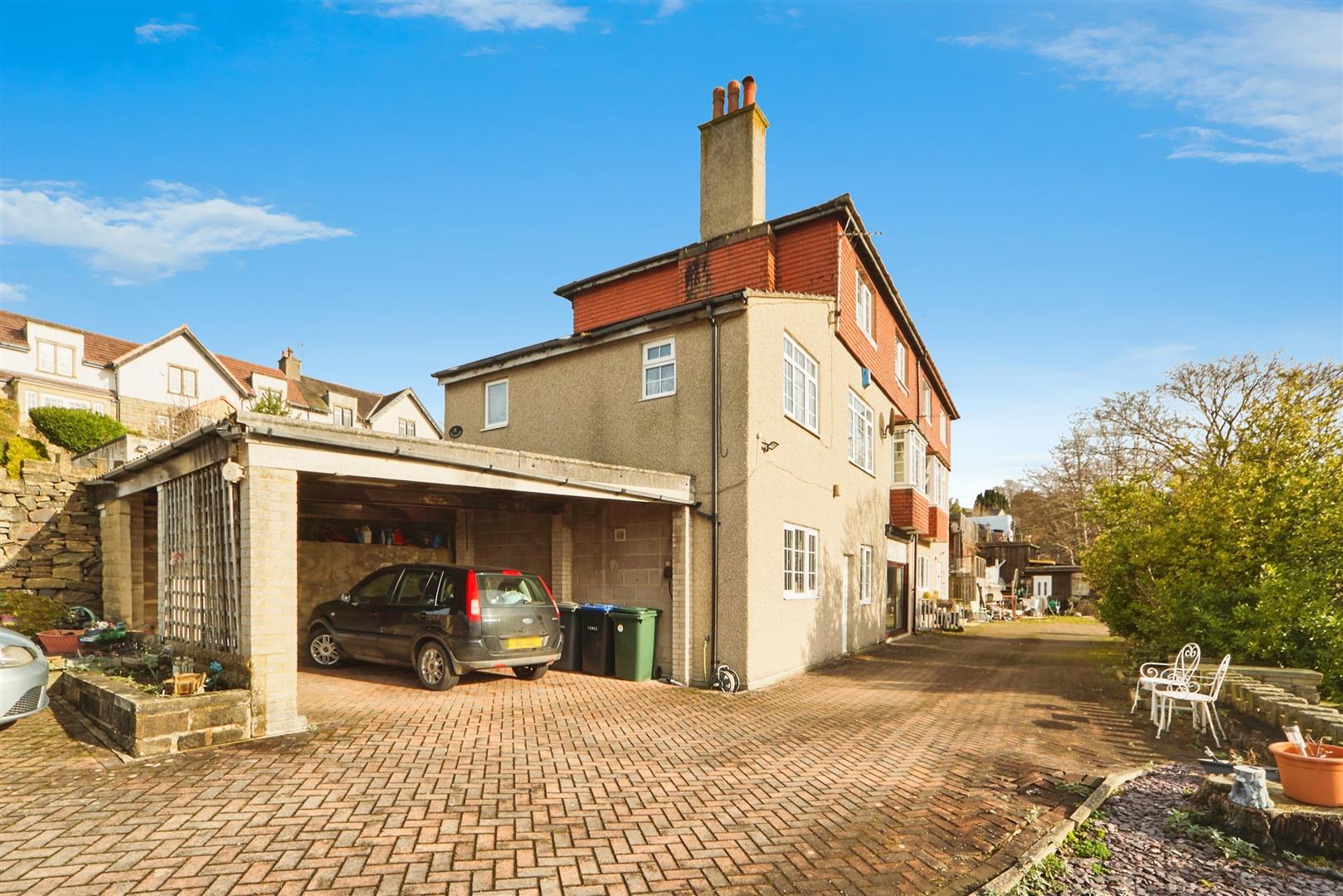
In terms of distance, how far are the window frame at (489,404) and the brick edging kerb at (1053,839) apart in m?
12.2

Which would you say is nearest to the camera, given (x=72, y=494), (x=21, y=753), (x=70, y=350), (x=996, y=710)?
(x=21, y=753)

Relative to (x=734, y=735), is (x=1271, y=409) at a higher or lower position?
higher

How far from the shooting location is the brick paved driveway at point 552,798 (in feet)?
14.2

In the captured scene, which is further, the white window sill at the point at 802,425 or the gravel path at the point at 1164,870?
the white window sill at the point at 802,425

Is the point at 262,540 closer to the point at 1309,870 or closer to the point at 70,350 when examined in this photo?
the point at 1309,870

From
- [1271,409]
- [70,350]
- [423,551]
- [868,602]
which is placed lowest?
[868,602]

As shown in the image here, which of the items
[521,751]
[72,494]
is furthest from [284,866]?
[72,494]

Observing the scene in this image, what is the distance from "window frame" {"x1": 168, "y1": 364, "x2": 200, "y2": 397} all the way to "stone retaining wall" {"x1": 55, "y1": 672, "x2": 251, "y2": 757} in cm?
3393

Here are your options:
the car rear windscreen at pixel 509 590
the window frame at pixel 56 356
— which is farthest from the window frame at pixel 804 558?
the window frame at pixel 56 356

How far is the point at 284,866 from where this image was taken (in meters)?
4.29

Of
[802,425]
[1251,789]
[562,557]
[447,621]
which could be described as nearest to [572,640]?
[562,557]

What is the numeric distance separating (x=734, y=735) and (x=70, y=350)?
36939 mm

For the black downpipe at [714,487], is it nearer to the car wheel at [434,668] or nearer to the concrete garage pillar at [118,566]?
the car wheel at [434,668]

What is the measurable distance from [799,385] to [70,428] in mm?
24647
